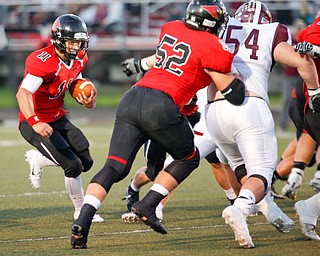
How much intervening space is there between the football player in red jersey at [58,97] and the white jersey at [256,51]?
1366 mm

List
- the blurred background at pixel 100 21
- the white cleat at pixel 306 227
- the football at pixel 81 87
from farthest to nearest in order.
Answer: the blurred background at pixel 100 21 → the football at pixel 81 87 → the white cleat at pixel 306 227

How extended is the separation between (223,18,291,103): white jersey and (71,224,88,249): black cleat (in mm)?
1602

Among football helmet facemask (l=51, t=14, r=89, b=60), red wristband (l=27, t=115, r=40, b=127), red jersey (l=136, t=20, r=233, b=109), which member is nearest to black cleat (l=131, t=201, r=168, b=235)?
red jersey (l=136, t=20, r=233, b=109)

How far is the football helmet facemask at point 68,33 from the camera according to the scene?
264 inches

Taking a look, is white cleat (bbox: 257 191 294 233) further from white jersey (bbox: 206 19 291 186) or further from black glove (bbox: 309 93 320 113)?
black glove (bbox: 309 93 320 113)

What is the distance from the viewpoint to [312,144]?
27.6 ft

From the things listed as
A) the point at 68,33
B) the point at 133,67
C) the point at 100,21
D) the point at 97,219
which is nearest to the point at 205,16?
the point at 133,67

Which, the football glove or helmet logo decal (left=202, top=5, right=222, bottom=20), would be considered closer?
helmet logo decal (left=202, top=5, right=222, bottom=20)

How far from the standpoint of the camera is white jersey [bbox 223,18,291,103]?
19.7 feet

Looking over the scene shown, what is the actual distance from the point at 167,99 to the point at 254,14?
121 cm

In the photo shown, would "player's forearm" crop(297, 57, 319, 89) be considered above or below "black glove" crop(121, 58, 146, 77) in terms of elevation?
above

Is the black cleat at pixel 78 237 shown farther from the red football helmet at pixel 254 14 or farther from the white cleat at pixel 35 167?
the red football helmet at pixel 254 14

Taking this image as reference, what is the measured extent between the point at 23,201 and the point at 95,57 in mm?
14749

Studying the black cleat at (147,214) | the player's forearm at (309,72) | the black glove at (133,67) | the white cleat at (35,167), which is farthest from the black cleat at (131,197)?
the player's forearm at (309,72)
